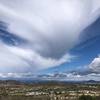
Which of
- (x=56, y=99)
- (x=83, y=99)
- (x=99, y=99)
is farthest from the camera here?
(x=56, y=99)

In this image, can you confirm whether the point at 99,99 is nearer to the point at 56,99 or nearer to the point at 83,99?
the point at 83,99

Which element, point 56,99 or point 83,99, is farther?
point 56,99

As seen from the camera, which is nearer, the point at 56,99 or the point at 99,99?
the point at 99,99

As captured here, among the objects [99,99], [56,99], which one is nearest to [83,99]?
[99,99]

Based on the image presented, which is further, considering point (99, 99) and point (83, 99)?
point (99, 99)

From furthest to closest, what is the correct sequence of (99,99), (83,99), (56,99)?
1. (56,99)
2. (99,99)
3. (83,99)
